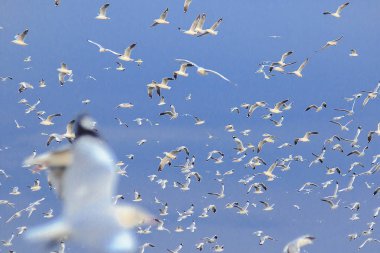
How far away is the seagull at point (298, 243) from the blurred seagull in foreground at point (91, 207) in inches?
771

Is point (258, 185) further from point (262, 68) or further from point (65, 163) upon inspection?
point (65, 163)

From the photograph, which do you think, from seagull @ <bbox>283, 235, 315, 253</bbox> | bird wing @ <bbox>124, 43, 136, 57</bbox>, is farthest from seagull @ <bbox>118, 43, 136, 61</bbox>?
seagull @ <bbox>283, 235, 315, 253</bbox>

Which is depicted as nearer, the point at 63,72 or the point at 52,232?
the point at 52,232

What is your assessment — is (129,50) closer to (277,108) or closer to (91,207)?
(277,108)

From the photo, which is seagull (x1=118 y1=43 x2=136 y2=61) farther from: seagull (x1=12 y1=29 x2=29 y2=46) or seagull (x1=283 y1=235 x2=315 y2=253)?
seagull (x1=283 y1=235 x2=315 y2=253)

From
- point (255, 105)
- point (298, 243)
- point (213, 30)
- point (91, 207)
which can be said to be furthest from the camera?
point (255, 105)

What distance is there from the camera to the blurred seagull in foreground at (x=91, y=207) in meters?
4.33

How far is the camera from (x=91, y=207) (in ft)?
14.3

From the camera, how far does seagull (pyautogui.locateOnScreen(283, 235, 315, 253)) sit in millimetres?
23594

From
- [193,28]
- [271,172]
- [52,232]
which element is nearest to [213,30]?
[193,28]

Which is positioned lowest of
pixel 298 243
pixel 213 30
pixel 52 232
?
pixel 52 232

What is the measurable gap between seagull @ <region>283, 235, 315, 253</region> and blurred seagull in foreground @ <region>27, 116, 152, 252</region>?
→ 19.6 metres

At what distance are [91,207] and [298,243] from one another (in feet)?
66.0

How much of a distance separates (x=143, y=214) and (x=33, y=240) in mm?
618
